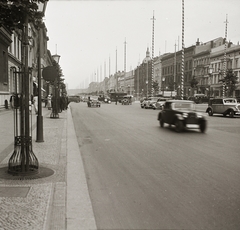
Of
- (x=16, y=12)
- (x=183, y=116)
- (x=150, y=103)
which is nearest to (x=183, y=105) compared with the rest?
(x=183, y=116)

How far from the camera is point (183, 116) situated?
15320 mm

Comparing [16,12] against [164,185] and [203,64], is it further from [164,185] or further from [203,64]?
[203,64]

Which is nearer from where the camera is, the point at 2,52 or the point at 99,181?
the point at 99,181

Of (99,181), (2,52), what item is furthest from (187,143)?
(2,52)

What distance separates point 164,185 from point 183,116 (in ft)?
31.2

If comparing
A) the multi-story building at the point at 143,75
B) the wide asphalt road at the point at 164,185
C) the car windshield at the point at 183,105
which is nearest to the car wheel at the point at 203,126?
the car windshield at the point at 183,105

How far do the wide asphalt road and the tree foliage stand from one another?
318 centimetres

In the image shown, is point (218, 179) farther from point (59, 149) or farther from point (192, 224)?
point (59, 149)

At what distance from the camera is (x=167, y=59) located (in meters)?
109

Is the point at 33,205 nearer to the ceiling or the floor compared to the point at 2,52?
nearer to the floor

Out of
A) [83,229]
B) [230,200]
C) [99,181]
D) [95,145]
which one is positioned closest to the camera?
[83,229]

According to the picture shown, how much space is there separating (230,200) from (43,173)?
11.2ft

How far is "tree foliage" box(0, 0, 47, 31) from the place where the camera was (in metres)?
5.89

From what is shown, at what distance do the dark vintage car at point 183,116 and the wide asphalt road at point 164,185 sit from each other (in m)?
4.30
